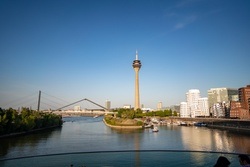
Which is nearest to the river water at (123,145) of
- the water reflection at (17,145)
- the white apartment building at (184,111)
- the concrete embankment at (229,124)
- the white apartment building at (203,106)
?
the water reflection at (17,145)

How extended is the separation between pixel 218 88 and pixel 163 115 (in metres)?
52.2

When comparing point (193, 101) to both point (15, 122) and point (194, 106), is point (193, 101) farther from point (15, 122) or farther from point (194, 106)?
point (15, 122)

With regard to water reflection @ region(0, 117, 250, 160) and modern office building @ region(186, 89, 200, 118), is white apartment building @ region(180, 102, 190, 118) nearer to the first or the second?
modern office building @ region(186, 89, 200, 118)

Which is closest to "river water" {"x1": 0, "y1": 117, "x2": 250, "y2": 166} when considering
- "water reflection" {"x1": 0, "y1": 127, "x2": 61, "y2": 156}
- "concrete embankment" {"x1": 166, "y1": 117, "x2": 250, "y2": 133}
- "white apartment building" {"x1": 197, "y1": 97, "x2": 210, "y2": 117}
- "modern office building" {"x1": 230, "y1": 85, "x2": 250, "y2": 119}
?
"water reflection" {"x1": 0, "y1": 127, "x2": 61, "y2": 156}

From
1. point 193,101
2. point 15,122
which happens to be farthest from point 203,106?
point 15,122

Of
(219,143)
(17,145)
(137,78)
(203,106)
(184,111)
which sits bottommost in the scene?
(17,145)

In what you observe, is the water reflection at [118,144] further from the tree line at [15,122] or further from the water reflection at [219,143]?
the tree line at [15,122]

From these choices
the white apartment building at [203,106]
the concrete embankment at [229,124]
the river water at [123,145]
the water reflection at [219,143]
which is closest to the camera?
the river water at [123,145]

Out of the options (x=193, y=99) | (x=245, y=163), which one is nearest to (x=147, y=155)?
(x=245, y=163)

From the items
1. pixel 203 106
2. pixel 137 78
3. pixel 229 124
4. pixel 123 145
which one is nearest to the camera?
pixel 123 145

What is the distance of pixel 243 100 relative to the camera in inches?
2997

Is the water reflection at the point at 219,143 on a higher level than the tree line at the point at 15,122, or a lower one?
lower

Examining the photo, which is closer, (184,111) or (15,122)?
(15,122)

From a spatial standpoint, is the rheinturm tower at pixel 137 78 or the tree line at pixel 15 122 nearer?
the tree line at pixel 15 122
